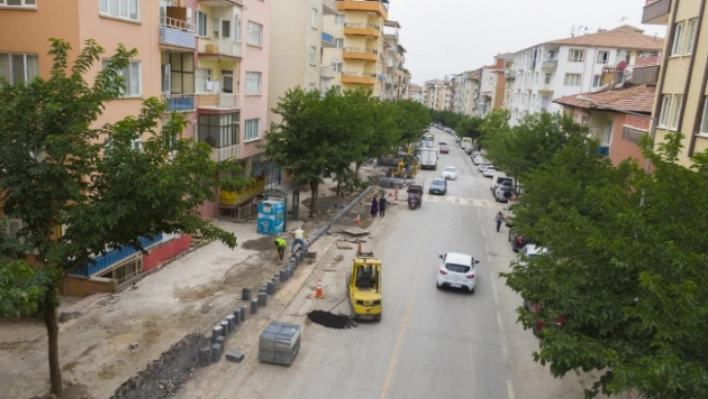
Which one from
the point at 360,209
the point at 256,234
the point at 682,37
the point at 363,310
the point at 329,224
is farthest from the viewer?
the point at 360,209

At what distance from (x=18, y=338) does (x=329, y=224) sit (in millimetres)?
17791

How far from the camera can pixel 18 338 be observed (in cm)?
1453

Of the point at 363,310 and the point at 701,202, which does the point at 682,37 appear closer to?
the point at 701,202

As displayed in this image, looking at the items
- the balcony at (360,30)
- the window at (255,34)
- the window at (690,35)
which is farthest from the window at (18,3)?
the balcony at (360,30)

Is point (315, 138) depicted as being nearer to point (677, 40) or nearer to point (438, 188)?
point (438, 188)

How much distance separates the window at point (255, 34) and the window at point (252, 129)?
15.1ft

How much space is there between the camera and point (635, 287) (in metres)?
9.59

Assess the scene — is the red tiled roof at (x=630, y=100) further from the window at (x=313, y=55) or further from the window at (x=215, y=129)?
the window at (x=313, y=55)

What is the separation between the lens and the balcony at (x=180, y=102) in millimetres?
25222

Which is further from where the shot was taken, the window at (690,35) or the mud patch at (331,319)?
the window at (690,35)

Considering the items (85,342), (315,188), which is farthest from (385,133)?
(85,342)

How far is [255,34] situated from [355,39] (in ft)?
106

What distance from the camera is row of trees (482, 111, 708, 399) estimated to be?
7.53 meters

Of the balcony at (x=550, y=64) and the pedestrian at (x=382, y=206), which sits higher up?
the balcony at (x=550, y=64)
